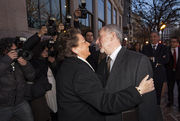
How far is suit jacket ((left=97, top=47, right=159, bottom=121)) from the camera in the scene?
1.52 metres

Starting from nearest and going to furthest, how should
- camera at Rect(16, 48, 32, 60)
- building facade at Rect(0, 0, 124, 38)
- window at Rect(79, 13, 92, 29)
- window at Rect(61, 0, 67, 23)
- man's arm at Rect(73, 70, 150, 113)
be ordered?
1. man's arm at Rect(73, 70, 150, 113)
2. camera at Rect(16, 48, 32, 60)
3. building facade at Rect(0, 0, 124, 38)
4. window at Rect(61, 0, 67, 23)
5. window at Rect(79, 13, 92, 29)

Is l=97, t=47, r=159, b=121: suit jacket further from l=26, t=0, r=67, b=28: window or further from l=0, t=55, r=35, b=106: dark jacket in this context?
l=26, t=0, r=67, b=28: window

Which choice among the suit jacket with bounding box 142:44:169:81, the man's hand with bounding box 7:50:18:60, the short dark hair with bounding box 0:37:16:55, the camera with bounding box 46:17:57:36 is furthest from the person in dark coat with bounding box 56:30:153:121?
the suit jacket with bounding box 142:44:169:81

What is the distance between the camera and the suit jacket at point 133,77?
152 centimetres

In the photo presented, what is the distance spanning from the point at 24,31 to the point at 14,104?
2311mm

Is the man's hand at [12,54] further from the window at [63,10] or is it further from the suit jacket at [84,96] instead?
the window at [63,10]

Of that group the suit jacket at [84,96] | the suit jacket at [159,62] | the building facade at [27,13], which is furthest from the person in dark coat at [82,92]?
the suit jacket at [159,62]

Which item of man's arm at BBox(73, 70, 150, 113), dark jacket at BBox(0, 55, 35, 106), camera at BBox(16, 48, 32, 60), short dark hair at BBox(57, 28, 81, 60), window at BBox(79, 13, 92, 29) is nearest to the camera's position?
man's arm at BBox(73, 70, 150, 113)

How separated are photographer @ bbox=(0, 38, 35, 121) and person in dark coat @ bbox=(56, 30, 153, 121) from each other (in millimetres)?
911

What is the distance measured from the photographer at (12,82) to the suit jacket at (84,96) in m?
1.02

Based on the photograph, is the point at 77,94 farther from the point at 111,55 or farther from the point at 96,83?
the point at 111,55

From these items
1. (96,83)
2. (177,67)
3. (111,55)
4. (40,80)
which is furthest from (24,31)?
(177,67)

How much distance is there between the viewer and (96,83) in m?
1.34

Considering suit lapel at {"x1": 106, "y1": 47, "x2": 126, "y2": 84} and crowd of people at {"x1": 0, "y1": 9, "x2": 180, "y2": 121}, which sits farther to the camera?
suit lapel at {"x1": 106, "y1": 47, "x2": 126, "y2": 84}
